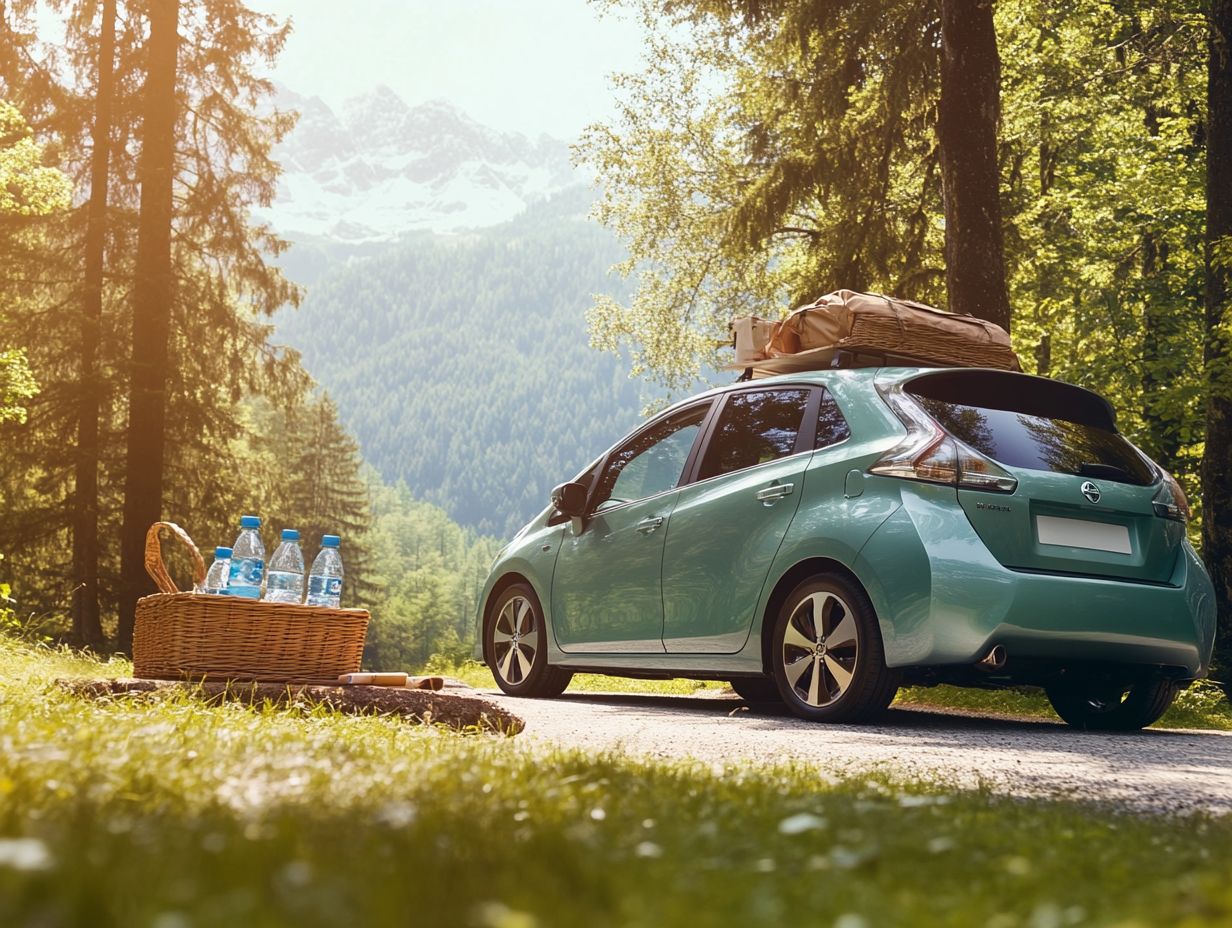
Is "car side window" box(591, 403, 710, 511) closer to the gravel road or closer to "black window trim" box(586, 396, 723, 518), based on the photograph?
"black window trim" box(586, 396, 723, 518)

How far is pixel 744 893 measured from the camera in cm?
189

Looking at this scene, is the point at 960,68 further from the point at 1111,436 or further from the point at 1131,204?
the point at 1131,204

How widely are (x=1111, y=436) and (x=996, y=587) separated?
1.35 meters

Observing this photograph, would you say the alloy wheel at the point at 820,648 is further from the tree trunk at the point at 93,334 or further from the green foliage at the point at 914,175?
the tree trunk at the point at 93,334

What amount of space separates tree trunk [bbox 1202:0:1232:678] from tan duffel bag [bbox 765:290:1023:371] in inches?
236

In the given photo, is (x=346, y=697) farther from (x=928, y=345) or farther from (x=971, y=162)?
(x=971, y=162)

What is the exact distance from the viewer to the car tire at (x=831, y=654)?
19.7 ft

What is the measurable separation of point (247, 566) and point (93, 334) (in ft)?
49.2

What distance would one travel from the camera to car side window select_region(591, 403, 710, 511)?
25.1 ft

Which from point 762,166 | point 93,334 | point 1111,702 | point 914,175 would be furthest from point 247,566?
point 762,166

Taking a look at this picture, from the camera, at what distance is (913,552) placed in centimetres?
584

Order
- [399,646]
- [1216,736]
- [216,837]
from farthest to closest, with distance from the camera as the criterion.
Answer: [399,646] < [1216,736] < [216,837]

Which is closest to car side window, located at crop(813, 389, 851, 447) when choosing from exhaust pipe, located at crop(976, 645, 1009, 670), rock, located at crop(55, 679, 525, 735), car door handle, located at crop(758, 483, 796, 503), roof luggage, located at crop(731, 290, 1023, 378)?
car door handle, located at crop(758, 483, 796, 503)

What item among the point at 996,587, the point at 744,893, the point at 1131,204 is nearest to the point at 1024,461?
the point at 996,587
